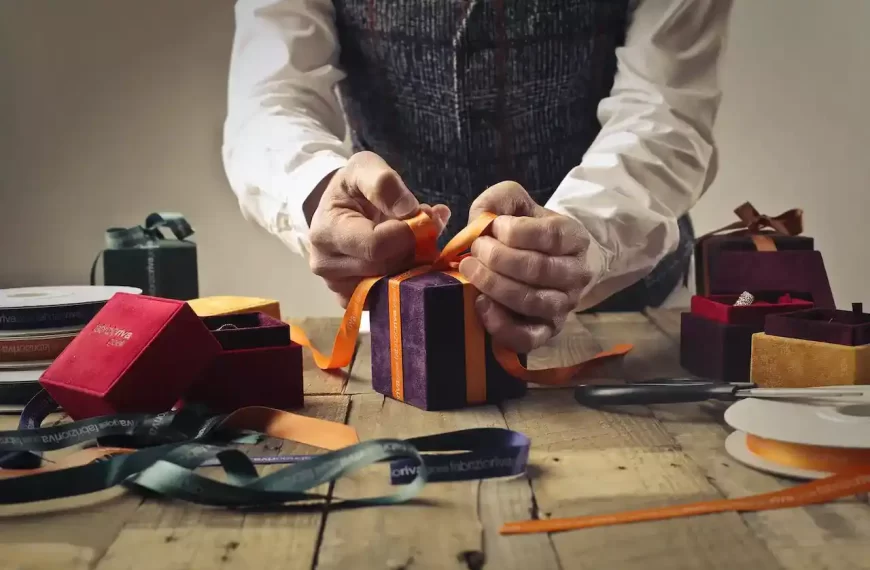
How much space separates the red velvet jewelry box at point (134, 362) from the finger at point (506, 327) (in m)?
0.24

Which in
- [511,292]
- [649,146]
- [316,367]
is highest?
[649,146]

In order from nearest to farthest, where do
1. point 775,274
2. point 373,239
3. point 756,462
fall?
point 756,462 → point 373,239 → point 775,274

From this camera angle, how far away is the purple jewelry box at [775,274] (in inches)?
40.0

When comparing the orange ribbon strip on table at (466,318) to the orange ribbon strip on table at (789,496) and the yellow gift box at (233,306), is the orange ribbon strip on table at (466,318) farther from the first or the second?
the orange ribbon strip on table at (789,496)

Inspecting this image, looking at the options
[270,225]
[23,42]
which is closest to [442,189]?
[270,225]

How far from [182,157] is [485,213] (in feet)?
5.55

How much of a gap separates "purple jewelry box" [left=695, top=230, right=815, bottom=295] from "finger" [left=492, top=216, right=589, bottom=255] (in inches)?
8.9

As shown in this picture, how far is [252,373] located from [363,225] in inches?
7.1

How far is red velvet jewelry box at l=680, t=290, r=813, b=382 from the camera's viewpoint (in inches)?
36.3

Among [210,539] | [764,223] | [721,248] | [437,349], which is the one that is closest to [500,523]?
[210,539]

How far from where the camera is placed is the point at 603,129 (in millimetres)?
1216

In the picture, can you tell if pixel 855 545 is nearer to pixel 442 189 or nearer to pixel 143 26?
pixel 442 189

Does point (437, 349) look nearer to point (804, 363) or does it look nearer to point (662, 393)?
point (662, 393)

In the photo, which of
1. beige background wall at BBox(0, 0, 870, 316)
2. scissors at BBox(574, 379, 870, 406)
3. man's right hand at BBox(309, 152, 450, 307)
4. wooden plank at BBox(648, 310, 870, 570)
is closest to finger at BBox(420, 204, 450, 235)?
man's right hand at BBox(309, 152, 450, 307)
